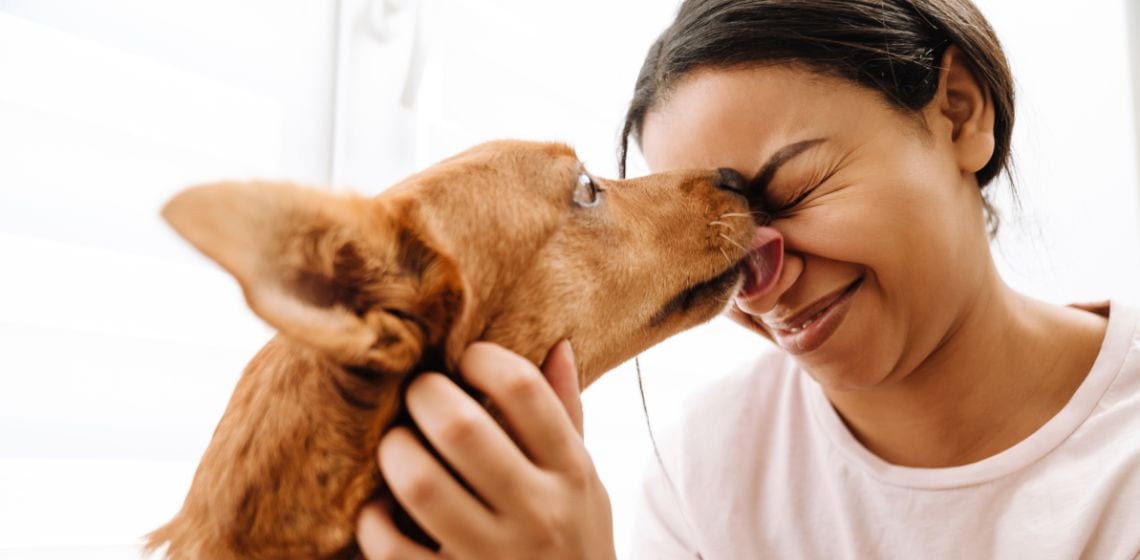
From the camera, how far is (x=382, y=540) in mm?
780

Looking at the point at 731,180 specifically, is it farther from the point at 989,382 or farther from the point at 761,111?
the point at 989,382

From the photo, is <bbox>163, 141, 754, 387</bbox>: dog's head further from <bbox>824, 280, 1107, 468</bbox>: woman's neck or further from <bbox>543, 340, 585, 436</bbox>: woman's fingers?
<bbox>824, 280, 1107, 468</bbox>: woman's neck

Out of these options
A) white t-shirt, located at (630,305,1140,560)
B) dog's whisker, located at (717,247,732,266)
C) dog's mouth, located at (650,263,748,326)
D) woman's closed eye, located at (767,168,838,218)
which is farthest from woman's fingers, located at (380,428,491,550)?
white t-shirt, located at (630,305,1140,560)

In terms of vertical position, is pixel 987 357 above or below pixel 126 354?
above

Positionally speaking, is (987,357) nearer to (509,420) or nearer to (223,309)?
(509,420)

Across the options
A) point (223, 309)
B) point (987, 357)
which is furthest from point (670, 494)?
point (223, 309)

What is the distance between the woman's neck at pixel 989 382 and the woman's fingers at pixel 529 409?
71 cm

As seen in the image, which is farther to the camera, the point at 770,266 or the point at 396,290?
the point at 770,266

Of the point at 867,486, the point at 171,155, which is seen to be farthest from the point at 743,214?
the point at 171,155

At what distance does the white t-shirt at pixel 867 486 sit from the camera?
46.1 inches

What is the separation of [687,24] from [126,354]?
3.32 ft

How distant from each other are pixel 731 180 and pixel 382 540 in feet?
2.24

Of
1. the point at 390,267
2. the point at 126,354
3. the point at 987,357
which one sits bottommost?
the point at 126,354

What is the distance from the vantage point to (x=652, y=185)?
120cm
